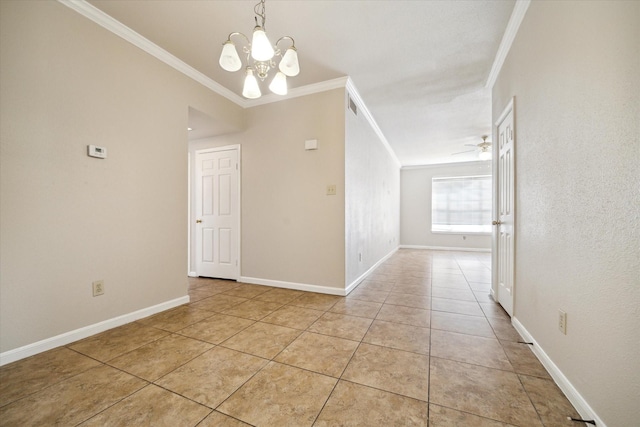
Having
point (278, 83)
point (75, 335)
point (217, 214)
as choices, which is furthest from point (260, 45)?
point (217, 214)

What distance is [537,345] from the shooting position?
72.8 inches

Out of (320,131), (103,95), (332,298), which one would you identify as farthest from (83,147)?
(332,298)

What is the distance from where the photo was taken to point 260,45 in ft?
5.08

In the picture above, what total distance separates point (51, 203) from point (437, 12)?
3.47 metres

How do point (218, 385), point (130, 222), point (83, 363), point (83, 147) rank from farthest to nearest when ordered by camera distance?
point (130, 222) → point (83, 147) → point (83, 363) → point (218, 385)

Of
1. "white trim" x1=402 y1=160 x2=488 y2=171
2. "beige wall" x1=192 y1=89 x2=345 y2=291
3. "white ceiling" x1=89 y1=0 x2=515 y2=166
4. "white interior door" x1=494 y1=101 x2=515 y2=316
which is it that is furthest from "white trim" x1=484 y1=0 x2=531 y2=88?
"white trim" x1=402 y1=160 x2=488 y2=171

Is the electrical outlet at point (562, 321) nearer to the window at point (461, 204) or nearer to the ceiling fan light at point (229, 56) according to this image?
the ceiling fan light at point (229, 56)

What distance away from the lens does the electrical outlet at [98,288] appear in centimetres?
221

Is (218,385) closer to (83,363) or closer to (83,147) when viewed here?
(83,363)

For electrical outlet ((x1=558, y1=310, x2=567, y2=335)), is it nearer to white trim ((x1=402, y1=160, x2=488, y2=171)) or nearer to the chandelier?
the chandelier

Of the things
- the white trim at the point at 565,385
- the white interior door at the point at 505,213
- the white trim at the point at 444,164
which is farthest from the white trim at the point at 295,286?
the white trim at the point at 444,164

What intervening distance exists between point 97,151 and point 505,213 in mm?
3956

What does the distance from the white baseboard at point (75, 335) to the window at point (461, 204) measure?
7825 millimetres

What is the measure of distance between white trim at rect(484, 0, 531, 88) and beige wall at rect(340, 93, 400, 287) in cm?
169
